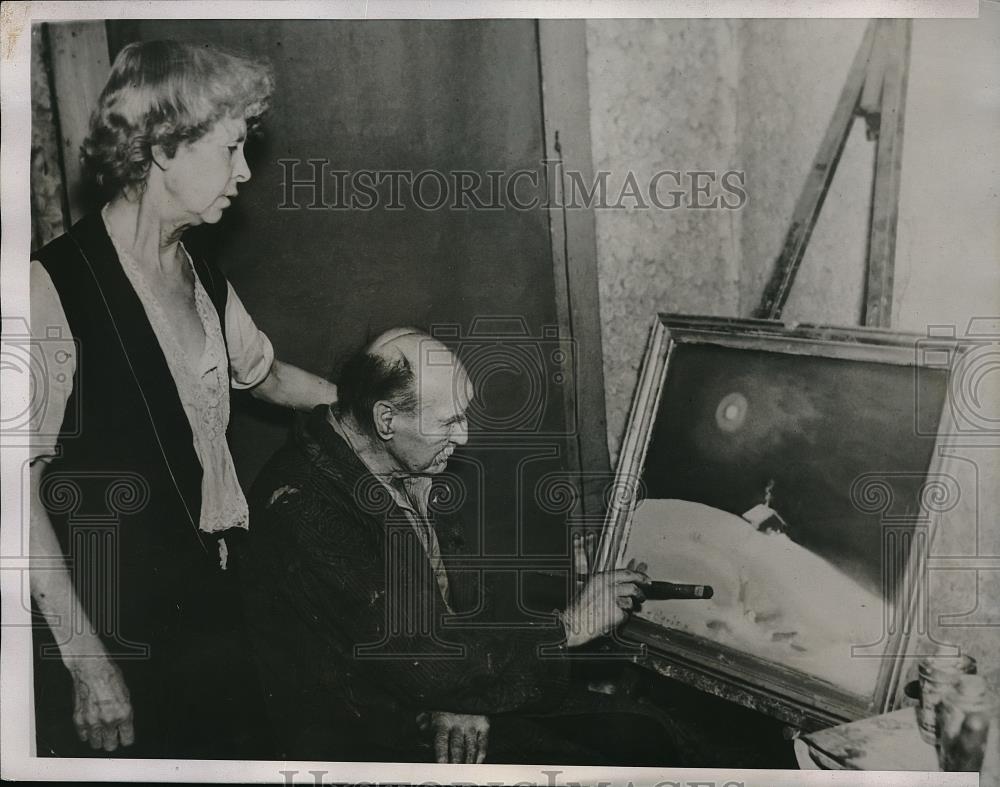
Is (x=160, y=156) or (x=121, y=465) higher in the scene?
(x=160, y=156)

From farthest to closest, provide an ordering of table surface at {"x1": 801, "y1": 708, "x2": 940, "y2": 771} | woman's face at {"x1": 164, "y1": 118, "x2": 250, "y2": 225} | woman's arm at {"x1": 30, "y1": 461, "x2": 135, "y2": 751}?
woman's arm at {"x1": 30, "y1": 461, "x2": 135, "y2": 751} < woman's face at {"x1": 164, "y1": 118, "x2": 250, "y2": 225} < table surface at {"x1": 801, "y1": 708, "x2": 940, "y2": 771}

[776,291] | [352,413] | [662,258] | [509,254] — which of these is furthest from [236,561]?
[776,291]

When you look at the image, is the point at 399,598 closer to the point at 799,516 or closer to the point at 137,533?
the point at 137,533

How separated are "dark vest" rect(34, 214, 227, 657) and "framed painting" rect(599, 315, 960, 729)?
1.20m

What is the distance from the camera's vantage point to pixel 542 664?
2.50m

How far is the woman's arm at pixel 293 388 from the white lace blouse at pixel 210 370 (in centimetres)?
2

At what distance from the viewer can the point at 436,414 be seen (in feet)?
8.23

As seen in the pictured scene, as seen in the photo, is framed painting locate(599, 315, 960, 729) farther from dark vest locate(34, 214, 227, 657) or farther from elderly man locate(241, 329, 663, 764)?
dark vest locate(34, 214, 227, 657)

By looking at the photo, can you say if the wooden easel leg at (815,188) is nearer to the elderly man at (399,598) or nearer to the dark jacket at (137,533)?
the elderly man at (399,598)

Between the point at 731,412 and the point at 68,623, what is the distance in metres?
1.86

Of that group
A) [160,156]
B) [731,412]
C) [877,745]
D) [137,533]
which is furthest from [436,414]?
[877,745]

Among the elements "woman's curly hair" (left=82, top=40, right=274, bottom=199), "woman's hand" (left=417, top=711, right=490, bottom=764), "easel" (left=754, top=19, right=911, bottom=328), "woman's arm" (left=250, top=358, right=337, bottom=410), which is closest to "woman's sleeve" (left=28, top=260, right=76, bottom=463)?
"woman's curly hair" (left=82, top=40, right=274, bottom=199)

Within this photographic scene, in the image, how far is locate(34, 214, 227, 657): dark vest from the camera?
252 centimetres

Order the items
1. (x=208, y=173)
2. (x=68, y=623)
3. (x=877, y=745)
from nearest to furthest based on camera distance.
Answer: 1. (x=877, y=745)
2. (x=208, y=173)
3. (x=68, y=623)
